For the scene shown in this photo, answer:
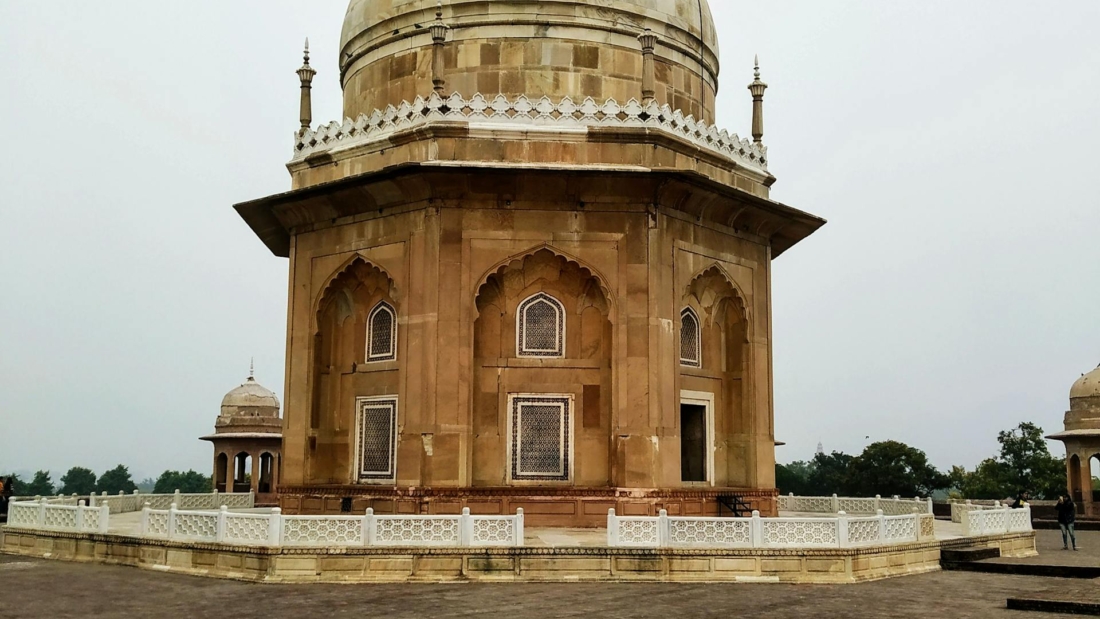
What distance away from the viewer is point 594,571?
14.1m

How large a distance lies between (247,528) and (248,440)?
23195 millimetres

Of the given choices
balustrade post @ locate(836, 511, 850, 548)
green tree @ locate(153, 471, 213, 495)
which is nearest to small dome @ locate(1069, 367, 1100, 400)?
balustrade post @ locate(836, 511, 850, 548)

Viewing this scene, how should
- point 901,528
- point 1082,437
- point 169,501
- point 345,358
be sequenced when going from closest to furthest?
point 901,528
point 345,358
point 169,501
point 1082,437

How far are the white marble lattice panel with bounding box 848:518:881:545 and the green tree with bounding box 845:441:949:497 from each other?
123 ft

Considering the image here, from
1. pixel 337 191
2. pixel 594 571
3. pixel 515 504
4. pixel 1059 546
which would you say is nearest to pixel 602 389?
pixel 515 504

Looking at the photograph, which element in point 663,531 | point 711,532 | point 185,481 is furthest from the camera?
point 185,481

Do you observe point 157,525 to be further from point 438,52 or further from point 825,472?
point 825,472

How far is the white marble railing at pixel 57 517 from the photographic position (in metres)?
16.6

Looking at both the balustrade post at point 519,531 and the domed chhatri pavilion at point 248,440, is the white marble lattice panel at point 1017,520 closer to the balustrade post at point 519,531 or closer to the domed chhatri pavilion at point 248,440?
the balustrade post at point 519,531

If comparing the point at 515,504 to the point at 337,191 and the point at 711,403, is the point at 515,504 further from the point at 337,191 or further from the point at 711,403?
the point at 337,191

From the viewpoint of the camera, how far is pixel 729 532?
47.6 feet

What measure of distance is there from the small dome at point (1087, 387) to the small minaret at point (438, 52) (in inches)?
1002

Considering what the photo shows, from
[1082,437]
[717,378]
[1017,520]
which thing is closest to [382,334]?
[717,378]

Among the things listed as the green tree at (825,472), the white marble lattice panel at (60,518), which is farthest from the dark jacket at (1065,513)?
the green tree at (825,472)
